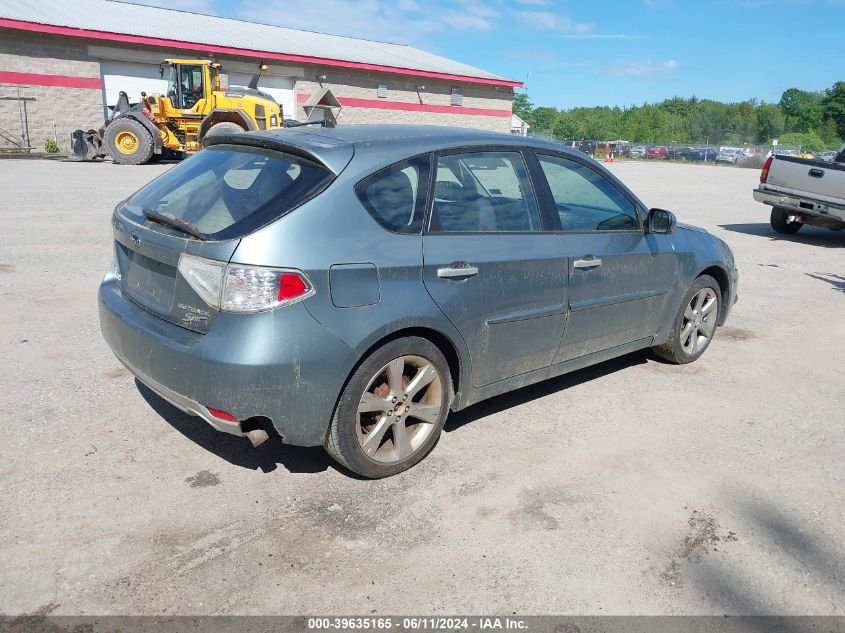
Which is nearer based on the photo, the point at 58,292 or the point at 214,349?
the point at 214,349

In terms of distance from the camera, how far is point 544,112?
133125mm

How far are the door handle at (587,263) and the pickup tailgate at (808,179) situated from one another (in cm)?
883

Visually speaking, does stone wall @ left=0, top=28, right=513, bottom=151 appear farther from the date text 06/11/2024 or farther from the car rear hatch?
the date text 06/11/2024

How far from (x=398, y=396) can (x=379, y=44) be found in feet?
139

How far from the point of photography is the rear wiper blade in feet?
10.4

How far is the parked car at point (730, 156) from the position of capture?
50.4 meters

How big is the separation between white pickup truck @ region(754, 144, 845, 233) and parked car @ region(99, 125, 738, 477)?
28.0ft

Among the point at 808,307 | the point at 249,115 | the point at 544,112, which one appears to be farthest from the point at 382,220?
the point at 544,112

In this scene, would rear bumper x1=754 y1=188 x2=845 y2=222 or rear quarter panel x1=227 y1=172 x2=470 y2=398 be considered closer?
rear quarter panel x1=227 y1=172 x2=470 y2=398

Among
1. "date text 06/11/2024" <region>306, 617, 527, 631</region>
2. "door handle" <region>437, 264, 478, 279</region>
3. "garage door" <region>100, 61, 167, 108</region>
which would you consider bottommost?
"date text 06/11/2024" <region>306, 617, 527, 631</region>

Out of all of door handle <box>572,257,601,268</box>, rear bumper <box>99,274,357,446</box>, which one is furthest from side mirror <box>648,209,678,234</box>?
rear bumper <box>99,274,357,446</box>

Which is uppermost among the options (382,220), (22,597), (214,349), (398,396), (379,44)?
(379,44)

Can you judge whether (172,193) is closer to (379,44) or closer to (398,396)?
(398,396)

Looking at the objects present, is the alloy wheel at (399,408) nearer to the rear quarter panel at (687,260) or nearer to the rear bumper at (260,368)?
the rear bumper at (260,368)
